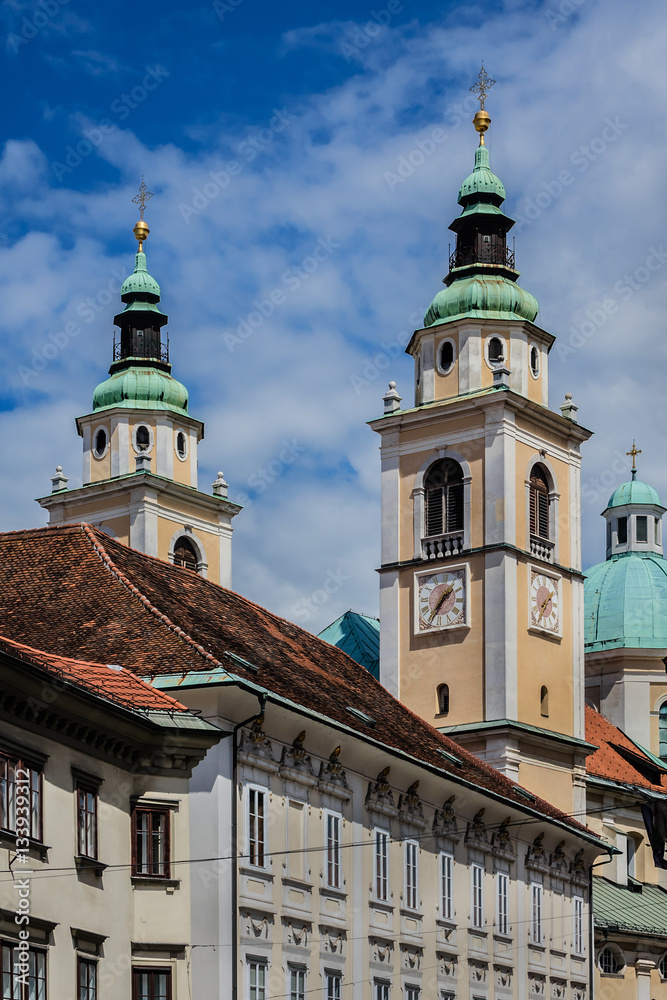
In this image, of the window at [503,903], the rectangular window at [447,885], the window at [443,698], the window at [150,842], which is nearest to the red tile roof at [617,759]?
the window at [443,698]

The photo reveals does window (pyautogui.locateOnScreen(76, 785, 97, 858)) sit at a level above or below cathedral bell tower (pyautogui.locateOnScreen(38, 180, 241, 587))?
below

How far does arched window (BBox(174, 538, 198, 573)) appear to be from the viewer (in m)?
85.8

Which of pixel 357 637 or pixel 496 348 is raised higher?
pixel 496 348

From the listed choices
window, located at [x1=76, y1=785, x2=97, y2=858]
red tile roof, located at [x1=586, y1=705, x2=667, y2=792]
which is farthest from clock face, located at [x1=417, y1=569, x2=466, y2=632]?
window, located at [x1=76, y1=785, x2=97, y2=858]

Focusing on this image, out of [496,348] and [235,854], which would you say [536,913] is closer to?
[235,854]

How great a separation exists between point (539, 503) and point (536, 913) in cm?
2493

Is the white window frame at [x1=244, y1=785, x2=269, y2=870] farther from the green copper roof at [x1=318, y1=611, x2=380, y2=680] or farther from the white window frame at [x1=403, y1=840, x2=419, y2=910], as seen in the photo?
the green copper roof at [x1=318, y1=611, x2=380, y2=680]

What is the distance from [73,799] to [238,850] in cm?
439

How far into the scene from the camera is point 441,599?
71312 millimetres

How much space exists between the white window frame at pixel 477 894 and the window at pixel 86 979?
1456 cm

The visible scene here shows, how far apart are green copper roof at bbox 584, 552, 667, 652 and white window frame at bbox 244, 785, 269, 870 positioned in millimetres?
57305

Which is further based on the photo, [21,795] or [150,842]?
[150,842]

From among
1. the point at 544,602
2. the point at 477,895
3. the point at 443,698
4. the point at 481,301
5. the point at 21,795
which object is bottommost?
the point at 477,895

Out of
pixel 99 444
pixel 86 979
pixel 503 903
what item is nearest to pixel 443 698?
pixel 503 903
